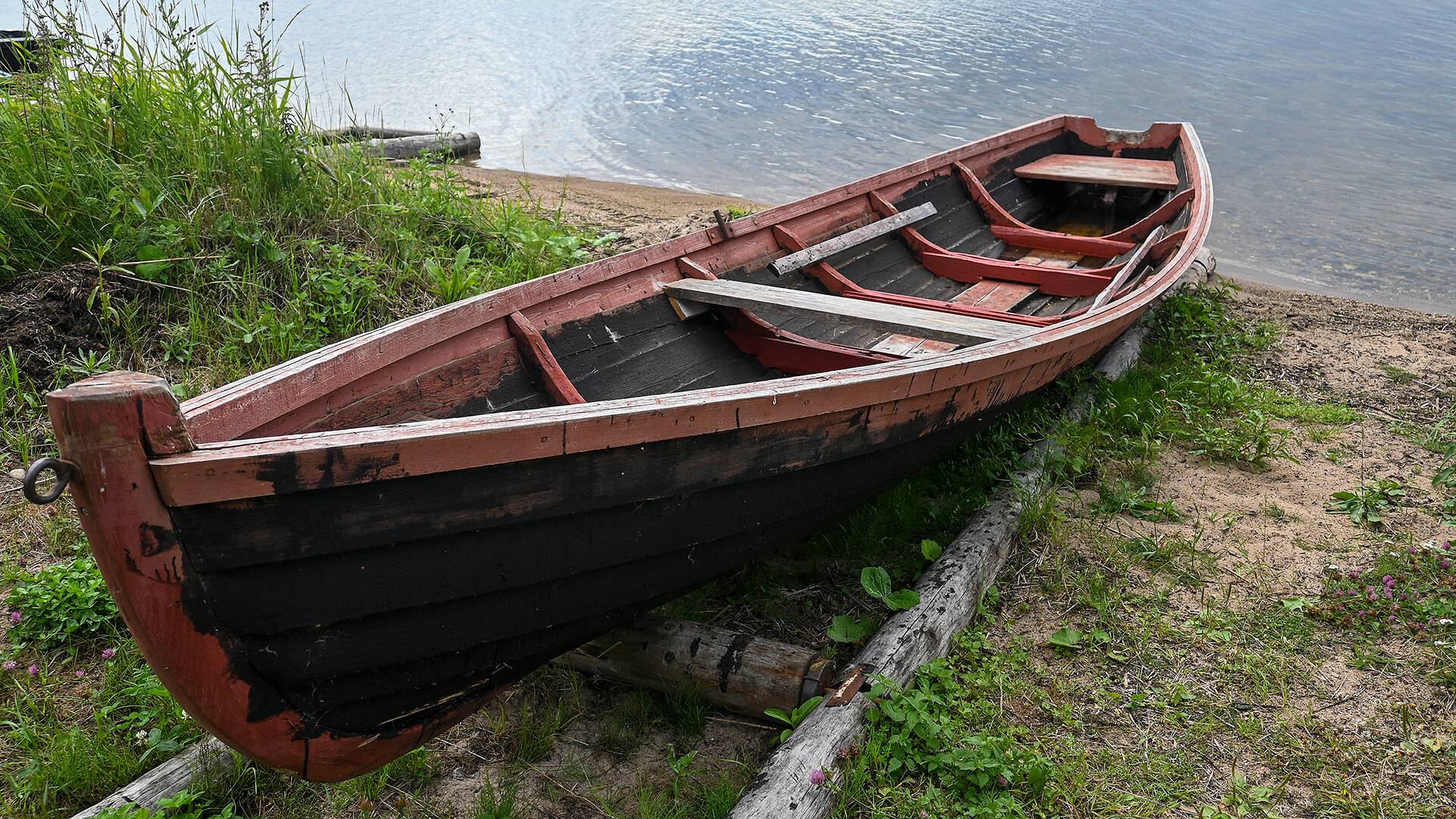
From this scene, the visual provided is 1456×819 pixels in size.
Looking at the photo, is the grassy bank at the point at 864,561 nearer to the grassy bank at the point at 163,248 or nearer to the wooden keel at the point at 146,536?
the grassy bank at the point at 163,248

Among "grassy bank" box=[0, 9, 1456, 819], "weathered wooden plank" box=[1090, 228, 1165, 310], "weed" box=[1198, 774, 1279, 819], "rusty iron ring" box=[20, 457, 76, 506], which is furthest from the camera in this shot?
"weathered wooden plank" box=[1090, 228, 1165, 310]

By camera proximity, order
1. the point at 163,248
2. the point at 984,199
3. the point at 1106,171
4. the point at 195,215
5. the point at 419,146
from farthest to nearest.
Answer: the point at 419,146 < the point at 1106,171 < the point at 984,199 < the point at 195,215 < the point at 163,248

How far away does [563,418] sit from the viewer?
80.8 inches

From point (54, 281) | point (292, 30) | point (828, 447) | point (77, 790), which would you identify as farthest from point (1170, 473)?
point (292, 30)

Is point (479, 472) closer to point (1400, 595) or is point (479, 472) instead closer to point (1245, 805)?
point (1245, 805)

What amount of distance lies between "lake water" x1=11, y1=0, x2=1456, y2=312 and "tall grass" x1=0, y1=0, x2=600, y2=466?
87.3 inches

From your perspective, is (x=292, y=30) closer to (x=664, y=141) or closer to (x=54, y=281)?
(x=664, y=141)

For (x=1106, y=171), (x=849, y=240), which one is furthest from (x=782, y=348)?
(x=1106, y=171)

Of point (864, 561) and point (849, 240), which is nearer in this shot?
point (864, 561)

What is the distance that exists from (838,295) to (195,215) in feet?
10.1

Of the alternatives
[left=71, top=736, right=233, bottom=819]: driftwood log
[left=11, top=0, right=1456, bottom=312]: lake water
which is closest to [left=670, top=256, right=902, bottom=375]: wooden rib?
[left=71, top=736, right=233, bottom=819]: driftwood log

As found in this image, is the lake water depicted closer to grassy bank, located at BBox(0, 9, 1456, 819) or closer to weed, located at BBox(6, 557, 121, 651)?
grassy bank, located at BBox(0, 9, 1456, 819)

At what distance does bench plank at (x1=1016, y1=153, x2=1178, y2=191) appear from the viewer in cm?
620

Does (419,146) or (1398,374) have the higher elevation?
(419,146)
